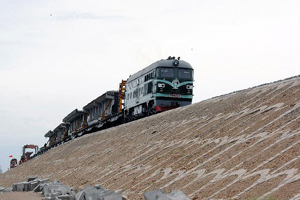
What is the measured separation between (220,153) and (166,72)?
16837 mm

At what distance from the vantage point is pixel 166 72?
28375 millimetres

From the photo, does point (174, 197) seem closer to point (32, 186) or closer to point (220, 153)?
point (220, 153)

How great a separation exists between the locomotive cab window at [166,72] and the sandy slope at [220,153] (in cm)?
752

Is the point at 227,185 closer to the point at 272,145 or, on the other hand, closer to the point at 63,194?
the point at 272,145

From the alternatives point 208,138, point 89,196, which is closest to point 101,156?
point 208,138

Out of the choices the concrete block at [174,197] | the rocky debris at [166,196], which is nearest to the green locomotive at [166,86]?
the rocky debris at [166,196]

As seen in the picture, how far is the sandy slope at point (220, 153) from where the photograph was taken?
904 cm

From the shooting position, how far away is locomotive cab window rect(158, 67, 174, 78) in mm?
28225

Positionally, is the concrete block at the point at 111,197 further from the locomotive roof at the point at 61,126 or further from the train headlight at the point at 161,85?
the locomotive roof at the point at 61,126

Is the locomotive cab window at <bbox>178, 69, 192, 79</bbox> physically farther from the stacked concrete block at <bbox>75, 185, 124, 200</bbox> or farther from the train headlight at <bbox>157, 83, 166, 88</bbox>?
the stacked concrete block at <bbox>75, 185, 124, 200</bbox>

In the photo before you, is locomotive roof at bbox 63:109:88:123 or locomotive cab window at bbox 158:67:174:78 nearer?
locomotive cab window at bbox 158:67:174:78

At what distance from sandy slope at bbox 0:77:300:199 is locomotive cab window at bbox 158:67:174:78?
7.52 m

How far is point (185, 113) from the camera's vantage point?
19875 mm

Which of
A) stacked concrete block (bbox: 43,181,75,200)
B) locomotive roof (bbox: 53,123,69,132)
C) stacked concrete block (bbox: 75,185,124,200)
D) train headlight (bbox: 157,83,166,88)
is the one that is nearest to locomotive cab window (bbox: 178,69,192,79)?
train headlight (bbox: 157,83,166,88)
